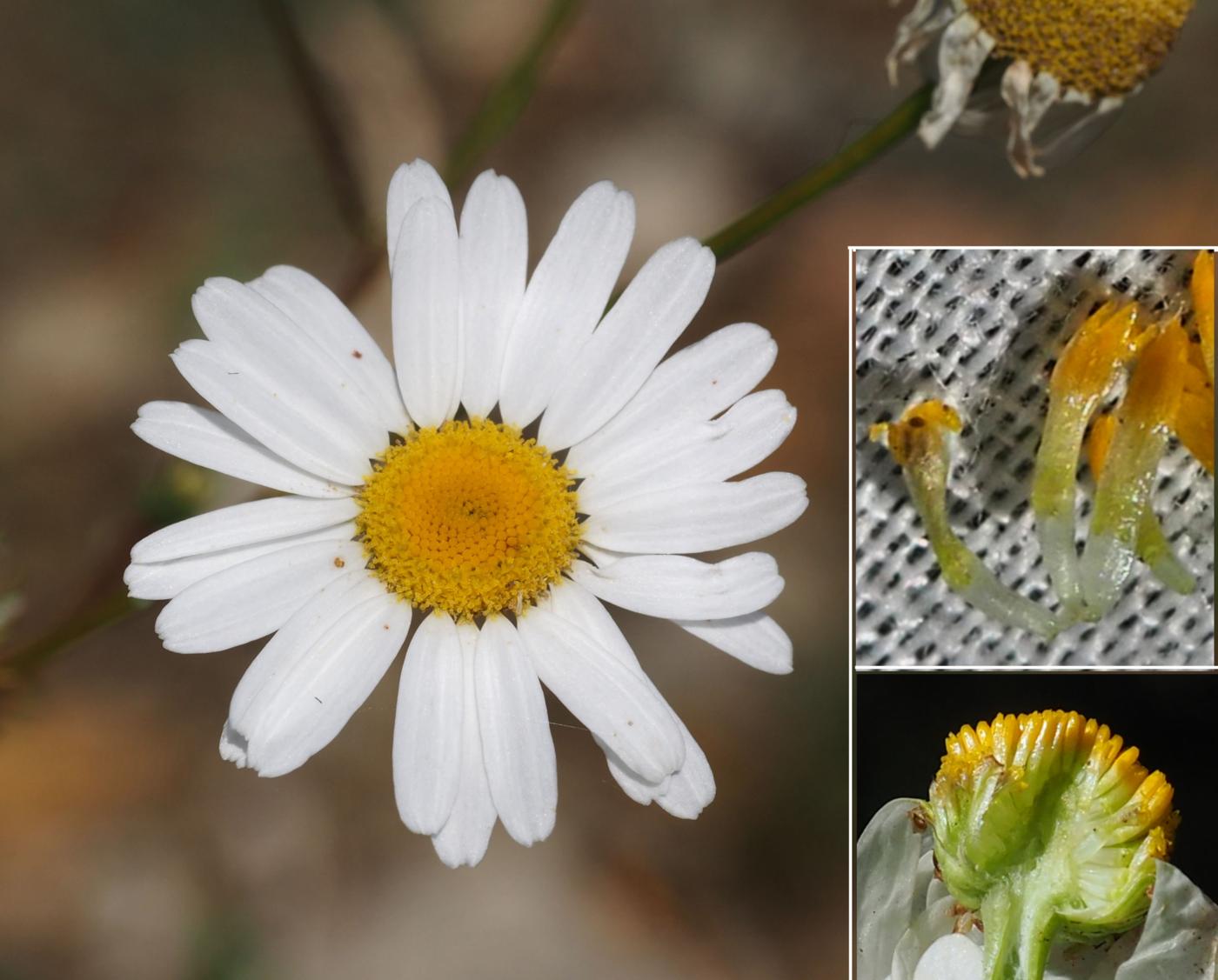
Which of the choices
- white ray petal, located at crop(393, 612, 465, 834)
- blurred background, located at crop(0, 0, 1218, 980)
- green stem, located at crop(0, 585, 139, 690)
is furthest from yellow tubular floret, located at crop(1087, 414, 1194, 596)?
green stem, located at crop(0, 585, 139, 690)

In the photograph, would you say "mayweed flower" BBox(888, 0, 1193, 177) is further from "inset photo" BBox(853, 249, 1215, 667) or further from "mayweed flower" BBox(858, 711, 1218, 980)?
"mayweed flower" BBox(858, 711, 1218, 980)

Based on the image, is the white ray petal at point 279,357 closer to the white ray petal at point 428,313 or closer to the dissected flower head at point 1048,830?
the white ray petal at point 428,313

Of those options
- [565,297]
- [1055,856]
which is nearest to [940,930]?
[1055,856]

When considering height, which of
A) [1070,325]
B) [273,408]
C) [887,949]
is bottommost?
[887,949]

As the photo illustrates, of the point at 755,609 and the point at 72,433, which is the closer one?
the point at 755,609

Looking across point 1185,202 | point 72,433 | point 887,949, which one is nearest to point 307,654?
point 72,433

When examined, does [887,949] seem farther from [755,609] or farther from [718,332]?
[718,332]

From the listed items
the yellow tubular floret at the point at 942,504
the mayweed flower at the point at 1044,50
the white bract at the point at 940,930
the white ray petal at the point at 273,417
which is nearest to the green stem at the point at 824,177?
the mayweed flower at the point at 1044,50
